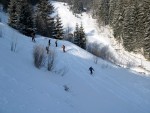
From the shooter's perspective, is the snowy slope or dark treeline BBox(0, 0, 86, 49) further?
the snowy slope

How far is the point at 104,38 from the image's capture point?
94688 mm

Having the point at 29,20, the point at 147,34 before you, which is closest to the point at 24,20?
the point at 29,20

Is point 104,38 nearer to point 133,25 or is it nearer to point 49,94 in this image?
point 133,25

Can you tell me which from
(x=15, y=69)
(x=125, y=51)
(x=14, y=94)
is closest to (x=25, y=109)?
(x=14, y=94)

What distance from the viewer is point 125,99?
22.5 metres

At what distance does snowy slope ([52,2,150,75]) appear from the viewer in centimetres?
7124

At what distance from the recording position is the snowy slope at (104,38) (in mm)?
71238

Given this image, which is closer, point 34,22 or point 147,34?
point 34,22

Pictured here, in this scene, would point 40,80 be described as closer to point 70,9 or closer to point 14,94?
point 14,94

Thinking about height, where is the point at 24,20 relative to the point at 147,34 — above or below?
above

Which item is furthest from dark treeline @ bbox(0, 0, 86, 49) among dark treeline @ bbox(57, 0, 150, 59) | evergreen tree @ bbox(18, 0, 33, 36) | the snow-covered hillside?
the snow-covered hillside

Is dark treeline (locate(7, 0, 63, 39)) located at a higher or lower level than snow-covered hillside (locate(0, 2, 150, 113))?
higher

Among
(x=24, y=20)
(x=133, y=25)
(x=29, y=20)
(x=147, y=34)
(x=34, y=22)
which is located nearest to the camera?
(x=24, y=20)

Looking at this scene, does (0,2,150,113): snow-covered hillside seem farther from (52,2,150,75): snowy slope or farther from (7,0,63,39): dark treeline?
(52,2,150,75): snowy slope
